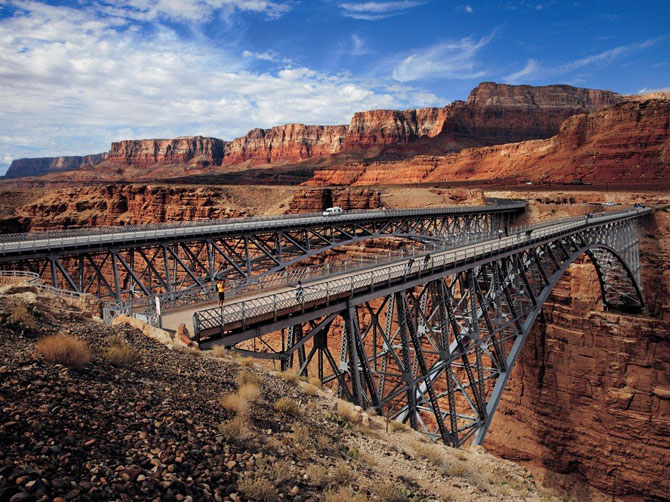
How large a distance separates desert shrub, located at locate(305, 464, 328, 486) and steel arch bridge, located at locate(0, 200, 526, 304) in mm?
8369

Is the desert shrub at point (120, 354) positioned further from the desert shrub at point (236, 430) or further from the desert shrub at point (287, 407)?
the desert shrub at point (287, 407)

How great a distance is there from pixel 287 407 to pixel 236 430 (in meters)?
1.87

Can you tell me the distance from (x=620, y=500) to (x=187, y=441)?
3334 cm

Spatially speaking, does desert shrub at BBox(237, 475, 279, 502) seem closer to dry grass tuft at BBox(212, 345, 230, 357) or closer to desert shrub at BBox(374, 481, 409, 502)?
desert shrub at BBox(374, 481, 409, 502)

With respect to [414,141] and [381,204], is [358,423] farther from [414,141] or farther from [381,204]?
[414,141]

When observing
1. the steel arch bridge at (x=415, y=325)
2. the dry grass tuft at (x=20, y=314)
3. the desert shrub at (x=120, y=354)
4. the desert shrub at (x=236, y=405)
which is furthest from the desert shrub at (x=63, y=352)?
the steel arch bridge at (x=415, y=325)

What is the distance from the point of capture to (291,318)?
12.7 metres

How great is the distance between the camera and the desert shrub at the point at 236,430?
702 centimetres

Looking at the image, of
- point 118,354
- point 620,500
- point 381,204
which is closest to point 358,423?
point 118,354

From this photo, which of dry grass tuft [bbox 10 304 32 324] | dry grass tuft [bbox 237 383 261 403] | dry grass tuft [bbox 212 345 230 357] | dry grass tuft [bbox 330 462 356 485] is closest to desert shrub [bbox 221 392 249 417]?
dry grass tuft [bbox 237 383 261 403]

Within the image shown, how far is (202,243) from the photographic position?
28719mm

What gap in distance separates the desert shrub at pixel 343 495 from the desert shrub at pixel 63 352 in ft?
15.4

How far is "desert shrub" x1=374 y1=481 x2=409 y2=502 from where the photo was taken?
23.2ft

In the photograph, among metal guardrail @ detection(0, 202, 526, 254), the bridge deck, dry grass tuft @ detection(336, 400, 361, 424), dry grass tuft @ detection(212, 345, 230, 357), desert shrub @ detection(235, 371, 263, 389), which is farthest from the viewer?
metal guardrail @ detection(0, 202, 526, 254)
